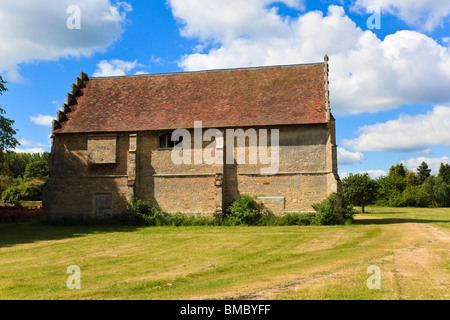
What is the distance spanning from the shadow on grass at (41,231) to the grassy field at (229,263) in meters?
0.12

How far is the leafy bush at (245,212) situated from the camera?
23672mm

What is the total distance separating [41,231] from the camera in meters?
22.3

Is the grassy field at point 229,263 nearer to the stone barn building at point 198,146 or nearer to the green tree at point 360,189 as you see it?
the stone barn building at point 198,146

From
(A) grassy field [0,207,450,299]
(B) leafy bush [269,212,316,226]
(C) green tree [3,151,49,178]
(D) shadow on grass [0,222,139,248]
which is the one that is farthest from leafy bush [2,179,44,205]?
(C) green tree [3,151,49,178]

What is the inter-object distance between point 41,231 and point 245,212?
12371 millimetres

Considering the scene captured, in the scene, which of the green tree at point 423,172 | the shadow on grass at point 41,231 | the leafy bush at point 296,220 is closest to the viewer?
the shadow on grass at point 41,231

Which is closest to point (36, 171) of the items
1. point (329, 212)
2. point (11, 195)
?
point (11, 195)

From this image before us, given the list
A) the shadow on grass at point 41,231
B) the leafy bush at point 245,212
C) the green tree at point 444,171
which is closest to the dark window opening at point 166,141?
the leafy bush at point 245,212

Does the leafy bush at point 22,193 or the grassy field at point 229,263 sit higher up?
the leafy bush at point 22,193

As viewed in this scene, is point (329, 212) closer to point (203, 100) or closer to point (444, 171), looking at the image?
point (203, 100)

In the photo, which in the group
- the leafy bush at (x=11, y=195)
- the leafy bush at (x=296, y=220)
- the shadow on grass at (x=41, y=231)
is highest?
the leafy bush at (x=11, y=195)

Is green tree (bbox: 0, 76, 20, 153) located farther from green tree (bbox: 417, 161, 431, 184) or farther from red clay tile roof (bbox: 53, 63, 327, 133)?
green tree (bbox: 417, 161, 431, 184)

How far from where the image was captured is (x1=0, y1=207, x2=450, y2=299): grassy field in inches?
324
